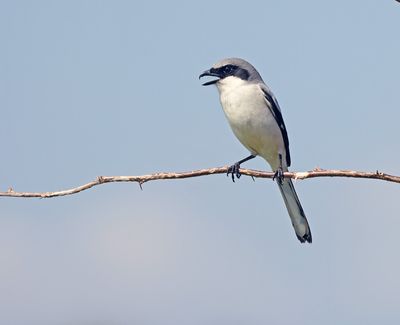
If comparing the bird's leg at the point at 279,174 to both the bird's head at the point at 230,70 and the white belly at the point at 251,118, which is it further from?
the bird's head at the point at 230,70

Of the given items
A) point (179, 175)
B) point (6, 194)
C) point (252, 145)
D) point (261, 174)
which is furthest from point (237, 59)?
point (6, 194)

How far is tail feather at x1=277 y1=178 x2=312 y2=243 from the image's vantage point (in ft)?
26.4

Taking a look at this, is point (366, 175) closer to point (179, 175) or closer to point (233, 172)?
point (179, 175)

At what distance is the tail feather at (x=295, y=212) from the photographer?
8039 mm

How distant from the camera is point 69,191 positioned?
15.5ft

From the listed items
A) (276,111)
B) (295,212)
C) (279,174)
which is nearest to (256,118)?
(276,111)

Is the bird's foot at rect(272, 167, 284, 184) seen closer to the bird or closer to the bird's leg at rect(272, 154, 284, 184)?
the bird's leg at rect(272, 154, 284, 184)

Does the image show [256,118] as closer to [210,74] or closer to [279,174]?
[210,74]

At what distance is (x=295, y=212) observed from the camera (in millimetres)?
8234

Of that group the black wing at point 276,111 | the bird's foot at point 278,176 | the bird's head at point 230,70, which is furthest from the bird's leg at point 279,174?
the bird's head at point 230,70

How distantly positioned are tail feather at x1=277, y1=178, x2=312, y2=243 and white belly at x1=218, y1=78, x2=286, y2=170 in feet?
1.22

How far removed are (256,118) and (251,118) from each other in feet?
0.20

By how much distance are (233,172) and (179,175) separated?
283cm

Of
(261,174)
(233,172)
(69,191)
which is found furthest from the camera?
(233,172)
